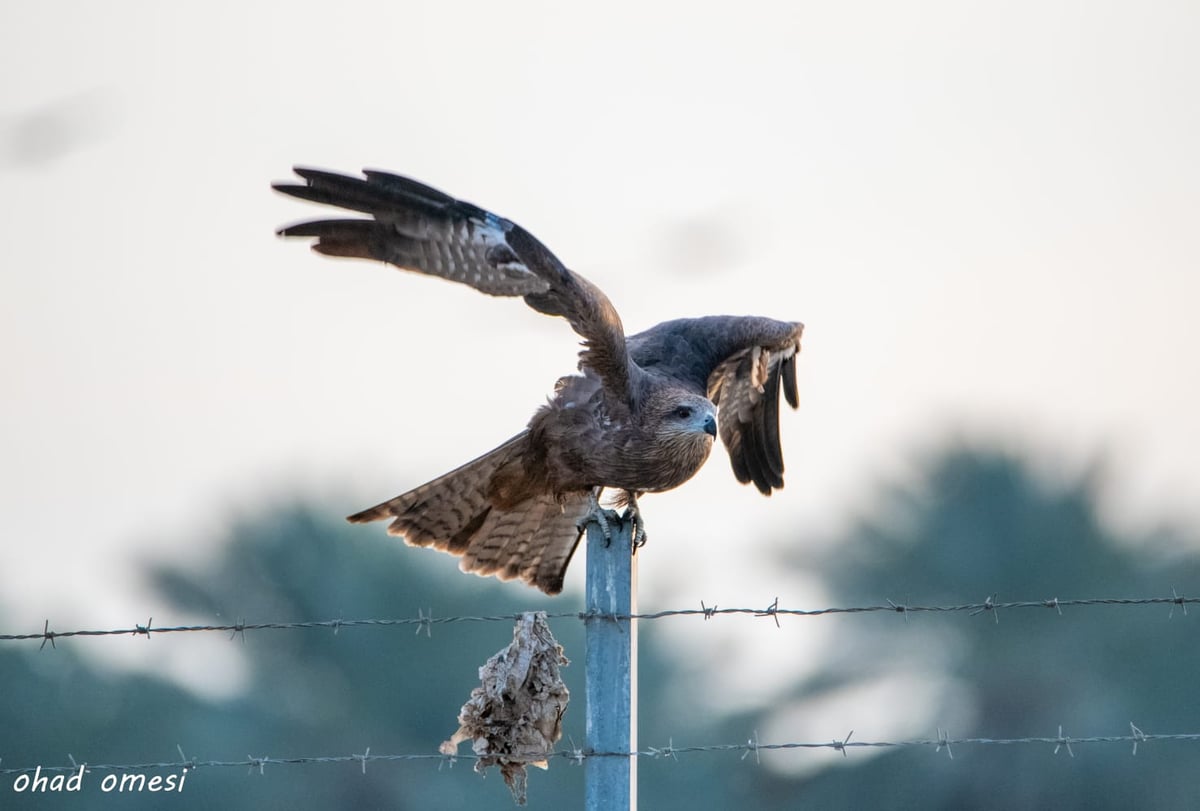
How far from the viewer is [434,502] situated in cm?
789

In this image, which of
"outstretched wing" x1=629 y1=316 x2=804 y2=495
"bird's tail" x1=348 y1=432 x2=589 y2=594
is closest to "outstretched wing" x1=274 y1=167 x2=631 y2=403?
"bird's tail" x1=348 y1=432 x2=589 y2=594

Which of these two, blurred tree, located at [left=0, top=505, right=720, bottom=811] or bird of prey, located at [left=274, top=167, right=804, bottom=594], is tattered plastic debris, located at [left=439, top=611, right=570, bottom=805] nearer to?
bird of prey, located at [left=274, top=167, right=804, bottom=594]

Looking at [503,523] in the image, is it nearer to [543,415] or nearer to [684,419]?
[543,415]

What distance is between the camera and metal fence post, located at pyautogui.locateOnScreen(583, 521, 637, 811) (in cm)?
504

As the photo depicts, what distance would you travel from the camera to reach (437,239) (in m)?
6.89

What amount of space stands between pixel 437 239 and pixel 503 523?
1.63 metres

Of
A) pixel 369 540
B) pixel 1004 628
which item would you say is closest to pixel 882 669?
pixel 1004 628

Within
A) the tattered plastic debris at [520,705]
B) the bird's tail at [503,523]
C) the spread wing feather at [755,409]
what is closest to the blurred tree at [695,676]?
the spread wing feather at [755,409]

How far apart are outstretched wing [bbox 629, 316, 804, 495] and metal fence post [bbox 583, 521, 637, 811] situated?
3507mm

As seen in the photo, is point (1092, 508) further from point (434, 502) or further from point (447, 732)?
point (434, 502)

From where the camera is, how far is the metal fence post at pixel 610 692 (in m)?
5.04

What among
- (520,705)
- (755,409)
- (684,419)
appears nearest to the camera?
(520,705)

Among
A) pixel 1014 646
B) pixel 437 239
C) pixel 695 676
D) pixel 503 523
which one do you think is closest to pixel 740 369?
pixel 503 523

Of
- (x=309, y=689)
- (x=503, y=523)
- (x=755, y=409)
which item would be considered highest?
(x=309, y=689)
